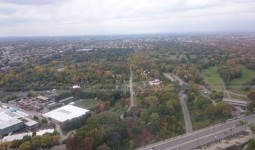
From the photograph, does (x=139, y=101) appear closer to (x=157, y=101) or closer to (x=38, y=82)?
(x=157, y=101)

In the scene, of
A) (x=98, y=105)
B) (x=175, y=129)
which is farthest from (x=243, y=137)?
(x=98, y=105)

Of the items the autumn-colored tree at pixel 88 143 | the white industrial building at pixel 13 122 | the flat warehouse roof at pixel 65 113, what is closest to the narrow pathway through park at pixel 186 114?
the autumn-colored tree at pixel 88 143

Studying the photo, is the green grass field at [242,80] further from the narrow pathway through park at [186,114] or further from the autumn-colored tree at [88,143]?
the autumn-colored tree at [88,143]

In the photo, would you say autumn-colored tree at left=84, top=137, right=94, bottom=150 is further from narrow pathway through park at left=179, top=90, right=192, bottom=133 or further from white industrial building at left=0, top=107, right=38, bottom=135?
white industrial building at left=0, top=107, right=38, bottom=135

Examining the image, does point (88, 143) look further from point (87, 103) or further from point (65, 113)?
point (87, 103)

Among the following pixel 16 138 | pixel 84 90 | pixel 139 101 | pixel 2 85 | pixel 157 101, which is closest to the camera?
pixel 16 138

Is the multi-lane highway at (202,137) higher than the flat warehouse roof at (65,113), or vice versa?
the flat warehouse roof at (65,113)
